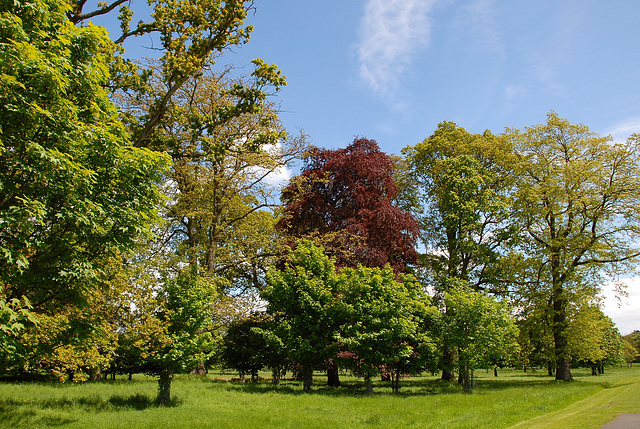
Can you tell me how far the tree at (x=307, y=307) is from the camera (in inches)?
843

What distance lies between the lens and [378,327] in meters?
20.9

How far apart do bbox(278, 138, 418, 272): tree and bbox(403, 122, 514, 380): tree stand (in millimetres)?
3437

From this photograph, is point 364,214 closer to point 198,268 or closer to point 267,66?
point 198,268

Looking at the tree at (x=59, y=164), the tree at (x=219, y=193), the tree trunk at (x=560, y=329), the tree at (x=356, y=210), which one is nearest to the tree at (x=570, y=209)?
the tree trunk at (x=560, y=329)

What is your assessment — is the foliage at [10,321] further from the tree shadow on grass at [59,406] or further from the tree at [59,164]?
the tree shadow on grass at [59,406]

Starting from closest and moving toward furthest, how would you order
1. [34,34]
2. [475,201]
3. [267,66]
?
Answer: [34,34] < [267,66] < [475,201]

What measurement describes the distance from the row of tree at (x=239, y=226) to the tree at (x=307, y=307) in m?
0.12

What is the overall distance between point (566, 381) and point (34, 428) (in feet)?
95.7

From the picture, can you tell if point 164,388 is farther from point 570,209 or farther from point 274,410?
point 570,209

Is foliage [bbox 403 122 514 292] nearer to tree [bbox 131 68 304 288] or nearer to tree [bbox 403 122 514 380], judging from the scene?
tree [bbox 403 122 514 380]

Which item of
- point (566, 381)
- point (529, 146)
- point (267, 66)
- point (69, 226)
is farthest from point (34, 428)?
point (529, 146)

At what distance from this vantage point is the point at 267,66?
14.5 m

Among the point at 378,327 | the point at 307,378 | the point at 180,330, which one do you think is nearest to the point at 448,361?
the point at 378,327

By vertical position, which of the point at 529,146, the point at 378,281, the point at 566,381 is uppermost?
the point at 529,146
